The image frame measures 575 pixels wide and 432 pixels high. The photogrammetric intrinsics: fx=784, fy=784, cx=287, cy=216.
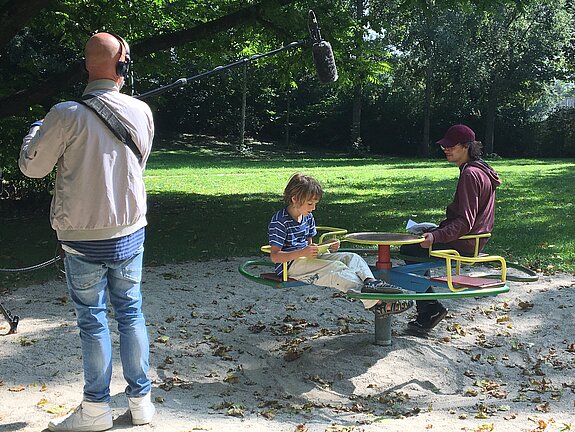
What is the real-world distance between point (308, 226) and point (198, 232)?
651cm

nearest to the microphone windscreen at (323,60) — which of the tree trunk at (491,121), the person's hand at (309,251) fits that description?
the person's hand at (309,251)

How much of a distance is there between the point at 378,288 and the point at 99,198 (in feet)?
6.91

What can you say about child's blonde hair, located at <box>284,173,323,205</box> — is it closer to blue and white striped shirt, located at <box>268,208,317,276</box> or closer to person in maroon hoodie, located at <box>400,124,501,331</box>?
blue and white striped shirt, located at <box>268,208,317,276</box>

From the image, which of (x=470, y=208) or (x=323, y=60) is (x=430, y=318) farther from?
(x=323, y=60)

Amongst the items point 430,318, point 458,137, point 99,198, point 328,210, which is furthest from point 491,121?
point 99,198

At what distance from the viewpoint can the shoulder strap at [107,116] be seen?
148 inches

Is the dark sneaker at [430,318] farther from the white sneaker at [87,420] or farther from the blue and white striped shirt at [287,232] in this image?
the white sneaker at [87,420]

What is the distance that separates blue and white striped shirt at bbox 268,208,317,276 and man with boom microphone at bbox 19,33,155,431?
4.73 feet

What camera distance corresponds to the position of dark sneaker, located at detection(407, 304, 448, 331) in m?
6.35

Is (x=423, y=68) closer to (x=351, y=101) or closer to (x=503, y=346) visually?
(x=351, y=101)

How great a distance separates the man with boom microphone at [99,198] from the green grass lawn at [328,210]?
4.89m

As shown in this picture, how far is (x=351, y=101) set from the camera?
41250mm

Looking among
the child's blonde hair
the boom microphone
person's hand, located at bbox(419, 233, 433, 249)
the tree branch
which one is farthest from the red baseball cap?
the tree branch

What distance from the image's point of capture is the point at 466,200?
5.64m
